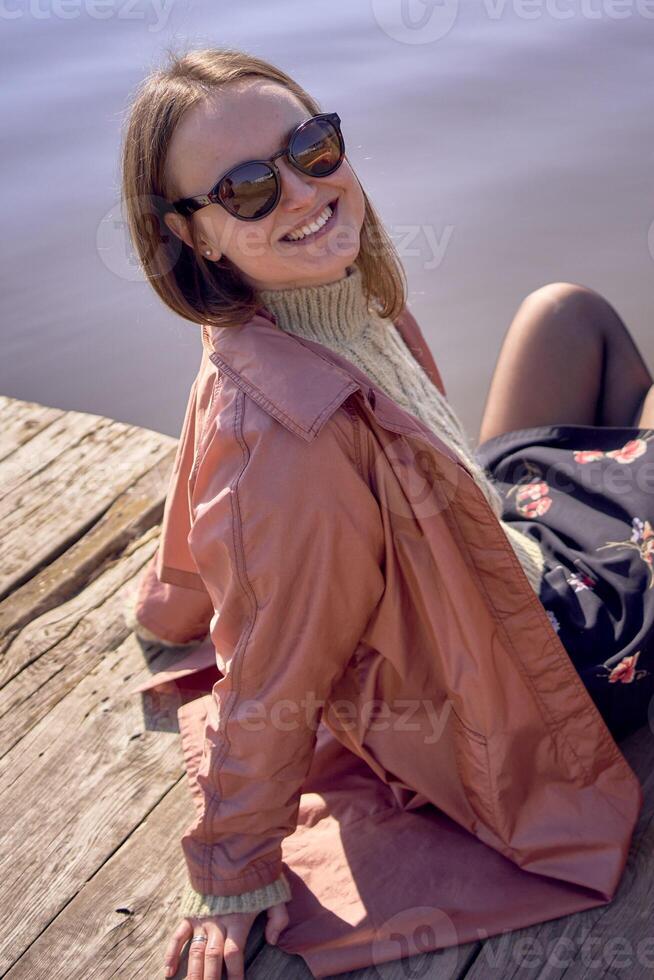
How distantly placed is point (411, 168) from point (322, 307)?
10.5 ft

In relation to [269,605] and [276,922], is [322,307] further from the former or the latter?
[276,922]

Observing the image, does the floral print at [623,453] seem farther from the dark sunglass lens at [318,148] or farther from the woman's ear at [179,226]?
the woman's ear at [179,226]

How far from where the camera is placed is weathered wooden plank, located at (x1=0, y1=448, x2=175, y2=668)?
2531mm

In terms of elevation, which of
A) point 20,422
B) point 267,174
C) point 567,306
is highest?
point 267,174

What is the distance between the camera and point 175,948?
68.6 inches

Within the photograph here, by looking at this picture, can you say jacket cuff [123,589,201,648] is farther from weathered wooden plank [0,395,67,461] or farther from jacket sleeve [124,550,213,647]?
weathered wooden plank [0,395,67,461]

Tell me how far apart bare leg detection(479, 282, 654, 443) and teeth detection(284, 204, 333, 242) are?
805 mm

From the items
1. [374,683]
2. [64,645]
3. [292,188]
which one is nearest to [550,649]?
[374,683]

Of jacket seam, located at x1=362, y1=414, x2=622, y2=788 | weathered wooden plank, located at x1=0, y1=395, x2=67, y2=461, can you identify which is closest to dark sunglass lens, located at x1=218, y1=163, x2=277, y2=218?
jacket seam, located at x1=362, y1=414, x2=622, y2=788

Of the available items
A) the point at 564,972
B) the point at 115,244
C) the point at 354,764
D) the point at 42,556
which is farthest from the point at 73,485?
the point at 115,244

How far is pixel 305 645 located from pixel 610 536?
711 mm

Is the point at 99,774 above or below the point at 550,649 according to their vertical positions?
below

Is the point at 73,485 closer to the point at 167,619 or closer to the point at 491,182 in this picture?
the point at 167,619

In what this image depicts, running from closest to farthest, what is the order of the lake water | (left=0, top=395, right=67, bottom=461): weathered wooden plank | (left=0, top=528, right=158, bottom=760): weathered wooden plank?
(left=0, top=528, right=158, bottom=760): weathered wooden plank
(left=0, top=395, right=67, bottom=461): weathered wooden plank
the lake water
